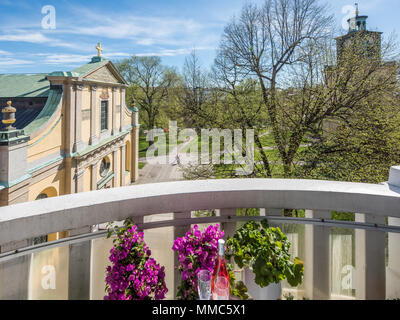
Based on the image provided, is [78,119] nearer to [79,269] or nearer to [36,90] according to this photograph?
[36,90]

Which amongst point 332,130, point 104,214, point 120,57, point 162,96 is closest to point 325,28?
point 332,130

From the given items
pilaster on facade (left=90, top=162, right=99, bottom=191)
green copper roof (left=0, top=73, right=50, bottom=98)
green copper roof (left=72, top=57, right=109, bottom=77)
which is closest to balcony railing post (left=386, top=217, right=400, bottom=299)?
green copper roof (left=72, top=57, right=109, bottom=77)

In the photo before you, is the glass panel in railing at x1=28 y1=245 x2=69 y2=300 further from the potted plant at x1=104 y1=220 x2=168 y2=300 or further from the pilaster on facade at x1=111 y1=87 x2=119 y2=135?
the pilaster on facade at x1=111 y1=87 x2=119 y2=135

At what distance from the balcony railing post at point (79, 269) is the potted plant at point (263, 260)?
2.15 ft

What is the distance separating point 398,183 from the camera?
1.55m

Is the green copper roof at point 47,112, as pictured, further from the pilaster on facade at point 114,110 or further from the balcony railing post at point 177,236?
the balcony railing post at point 177,236

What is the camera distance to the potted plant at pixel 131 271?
3.86 feet

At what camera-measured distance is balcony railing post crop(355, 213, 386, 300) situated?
1416 millimetres

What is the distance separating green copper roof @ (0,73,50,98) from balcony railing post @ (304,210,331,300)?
16010mm

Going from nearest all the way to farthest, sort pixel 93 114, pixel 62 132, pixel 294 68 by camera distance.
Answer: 1. pixel 294 68
2. pixel 62 132
3. pixel 93 114

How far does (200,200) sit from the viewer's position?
1.41 m

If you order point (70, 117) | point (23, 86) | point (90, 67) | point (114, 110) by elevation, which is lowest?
point (70, 117)

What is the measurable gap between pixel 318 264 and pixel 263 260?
38 cm

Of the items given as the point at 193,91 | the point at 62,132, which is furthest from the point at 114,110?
the point at 193,91
